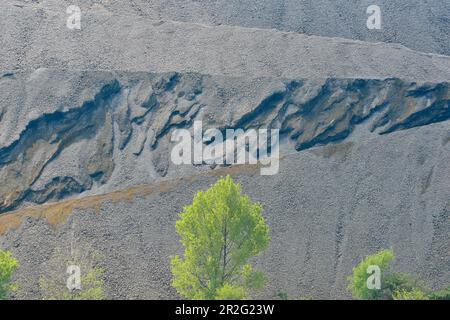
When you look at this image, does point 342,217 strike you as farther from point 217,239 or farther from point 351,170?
point 217,239

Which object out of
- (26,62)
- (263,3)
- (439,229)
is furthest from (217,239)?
(263,3)

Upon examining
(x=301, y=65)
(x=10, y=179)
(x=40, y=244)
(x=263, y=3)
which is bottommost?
(x=40, y=244)

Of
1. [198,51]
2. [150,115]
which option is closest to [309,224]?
[150,115]

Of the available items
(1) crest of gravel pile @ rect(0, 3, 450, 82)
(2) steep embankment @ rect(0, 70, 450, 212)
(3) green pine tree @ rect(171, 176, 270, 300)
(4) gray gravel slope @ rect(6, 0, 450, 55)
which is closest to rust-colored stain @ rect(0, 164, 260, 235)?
(2) steep embankment @ rect(0, 70, 450, 212)

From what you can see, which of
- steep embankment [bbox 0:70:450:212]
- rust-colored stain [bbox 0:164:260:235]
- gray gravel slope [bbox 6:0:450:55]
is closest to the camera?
rust-colored stain [bbox 0:164:260:235]

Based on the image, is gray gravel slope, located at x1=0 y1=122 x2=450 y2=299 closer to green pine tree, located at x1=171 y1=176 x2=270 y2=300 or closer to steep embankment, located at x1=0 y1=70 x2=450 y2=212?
green pine tree, located at x1=171 y1=176 x2=270 y2=300

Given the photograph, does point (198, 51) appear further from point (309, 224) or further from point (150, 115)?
point (309, 224)

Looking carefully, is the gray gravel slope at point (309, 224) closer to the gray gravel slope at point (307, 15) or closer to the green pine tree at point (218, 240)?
the green pine tree at point (218, 240)

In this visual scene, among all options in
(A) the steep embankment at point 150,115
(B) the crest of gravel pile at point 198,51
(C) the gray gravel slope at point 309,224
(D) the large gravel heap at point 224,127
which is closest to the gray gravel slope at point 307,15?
(D) the large gravel heap at point 224,127
